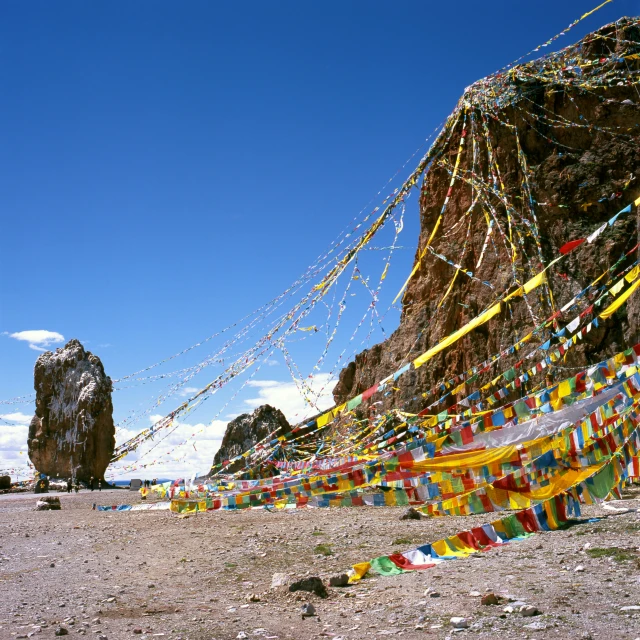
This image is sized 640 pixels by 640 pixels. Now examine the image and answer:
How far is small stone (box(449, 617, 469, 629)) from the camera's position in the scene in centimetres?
423

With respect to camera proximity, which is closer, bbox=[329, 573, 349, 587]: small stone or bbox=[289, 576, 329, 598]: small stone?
bbox=[289, 576, 329, 598]: small stone

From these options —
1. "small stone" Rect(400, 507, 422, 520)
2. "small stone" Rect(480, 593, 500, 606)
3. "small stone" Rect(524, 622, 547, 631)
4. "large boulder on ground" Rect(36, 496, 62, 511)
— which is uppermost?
"large boulder on ground" Rect(36, 496, 62, 511)

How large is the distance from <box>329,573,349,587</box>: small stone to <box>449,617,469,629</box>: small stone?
1.54 m

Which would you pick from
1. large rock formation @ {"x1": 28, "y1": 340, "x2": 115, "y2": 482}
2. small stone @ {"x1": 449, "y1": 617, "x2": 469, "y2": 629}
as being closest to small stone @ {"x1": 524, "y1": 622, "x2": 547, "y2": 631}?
small stone @ {"x1": 449, "y1": 617, "x2": 469, "y2": 629}

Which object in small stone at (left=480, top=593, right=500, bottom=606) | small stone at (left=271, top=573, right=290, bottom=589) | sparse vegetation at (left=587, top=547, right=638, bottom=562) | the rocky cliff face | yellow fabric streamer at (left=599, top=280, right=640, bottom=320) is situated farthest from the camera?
the rocky cliff face

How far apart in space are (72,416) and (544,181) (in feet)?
84.5

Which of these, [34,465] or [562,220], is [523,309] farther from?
[34,465]

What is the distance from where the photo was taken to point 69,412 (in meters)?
33.6

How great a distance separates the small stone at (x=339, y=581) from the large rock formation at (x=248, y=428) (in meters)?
30.2

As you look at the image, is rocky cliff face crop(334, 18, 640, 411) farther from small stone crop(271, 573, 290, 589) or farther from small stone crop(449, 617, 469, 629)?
small stone crop(449, 617, 469, 629)

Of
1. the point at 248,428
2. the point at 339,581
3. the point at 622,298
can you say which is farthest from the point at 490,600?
the point at 248,428

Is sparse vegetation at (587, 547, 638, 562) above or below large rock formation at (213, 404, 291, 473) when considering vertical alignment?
below

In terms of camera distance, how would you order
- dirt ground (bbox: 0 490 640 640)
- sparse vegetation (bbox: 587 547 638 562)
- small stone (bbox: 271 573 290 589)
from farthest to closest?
small stone (bbox: 271 573 290 589) → sparse vegetation (bbox: 587 547 638 562) → dirt ground (bbox: 0 490 640 640)

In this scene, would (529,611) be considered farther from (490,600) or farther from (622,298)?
(622,298)
